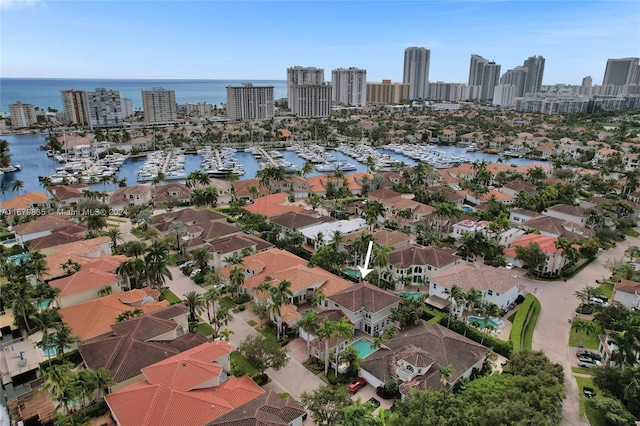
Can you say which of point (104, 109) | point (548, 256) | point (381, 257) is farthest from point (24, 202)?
point (104, 109)

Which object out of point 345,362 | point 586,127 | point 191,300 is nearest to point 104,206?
point 191,300

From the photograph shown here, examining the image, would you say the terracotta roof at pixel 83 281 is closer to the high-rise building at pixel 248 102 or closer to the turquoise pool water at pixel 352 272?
the turquoise pool water at pixel 352 272

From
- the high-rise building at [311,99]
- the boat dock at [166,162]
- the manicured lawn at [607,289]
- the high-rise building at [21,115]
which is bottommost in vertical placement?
the manicured lawn at [607,289]

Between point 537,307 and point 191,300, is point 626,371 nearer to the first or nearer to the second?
point 537,307

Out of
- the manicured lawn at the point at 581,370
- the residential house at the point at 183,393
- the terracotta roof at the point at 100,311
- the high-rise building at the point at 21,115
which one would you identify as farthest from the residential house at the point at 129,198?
the high-rise building at the point at 21,115

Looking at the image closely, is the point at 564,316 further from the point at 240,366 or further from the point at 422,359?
the point at 240,366
